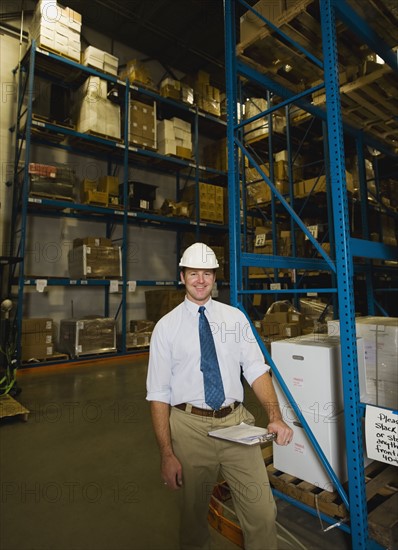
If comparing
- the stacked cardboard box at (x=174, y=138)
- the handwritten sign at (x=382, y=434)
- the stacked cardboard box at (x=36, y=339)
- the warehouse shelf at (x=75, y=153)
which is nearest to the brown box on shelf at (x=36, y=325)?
the stacked cardboard box at (x=36, y=339)

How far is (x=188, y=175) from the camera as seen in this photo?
31.8ft

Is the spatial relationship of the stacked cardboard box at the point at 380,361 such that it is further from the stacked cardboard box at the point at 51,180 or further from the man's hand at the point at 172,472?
the stacked cardboard box at the point at 51,180

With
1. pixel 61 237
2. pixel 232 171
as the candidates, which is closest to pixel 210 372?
A: pixel 232 171

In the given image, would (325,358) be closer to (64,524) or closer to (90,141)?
(64,524)

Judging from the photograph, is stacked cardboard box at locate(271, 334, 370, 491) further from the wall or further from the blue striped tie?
the wall

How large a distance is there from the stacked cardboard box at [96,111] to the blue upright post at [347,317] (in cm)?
584

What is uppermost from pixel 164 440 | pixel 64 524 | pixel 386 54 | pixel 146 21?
pixel 146 21

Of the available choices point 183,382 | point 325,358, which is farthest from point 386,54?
point 183,382

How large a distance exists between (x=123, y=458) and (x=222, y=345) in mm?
1742

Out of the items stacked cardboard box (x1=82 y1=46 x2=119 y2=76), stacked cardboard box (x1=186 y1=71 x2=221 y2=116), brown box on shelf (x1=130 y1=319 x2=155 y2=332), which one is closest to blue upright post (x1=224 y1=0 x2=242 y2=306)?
stacked cardboard box (x1=82 y1=46 x2=119 y2=76)

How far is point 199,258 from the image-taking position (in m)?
A: 1.90

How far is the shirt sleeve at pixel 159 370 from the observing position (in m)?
1.76

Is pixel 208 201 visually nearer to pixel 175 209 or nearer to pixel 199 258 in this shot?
pixel 175 209

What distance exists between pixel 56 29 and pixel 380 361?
7.76 meters
